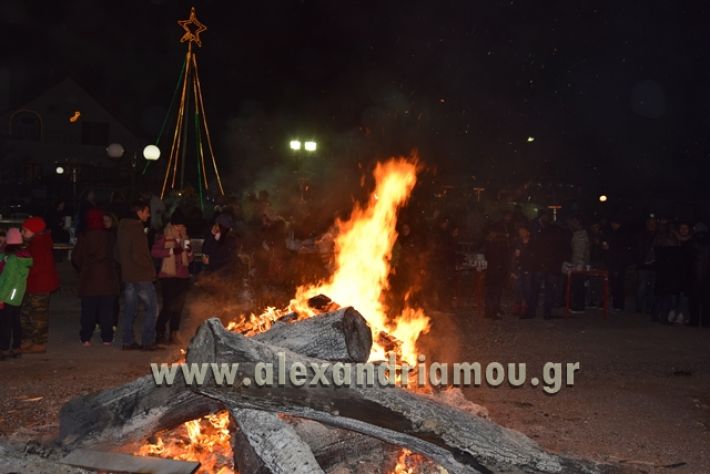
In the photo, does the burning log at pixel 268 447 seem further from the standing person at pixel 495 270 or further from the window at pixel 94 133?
the window at pixel 94 133

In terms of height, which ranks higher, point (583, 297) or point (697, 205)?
point (697, 205)

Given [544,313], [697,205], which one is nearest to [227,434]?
[544,313]

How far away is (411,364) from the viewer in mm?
6531

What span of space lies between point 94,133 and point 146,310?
31399 millimetres

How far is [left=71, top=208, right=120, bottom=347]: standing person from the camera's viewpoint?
9016 millimetres

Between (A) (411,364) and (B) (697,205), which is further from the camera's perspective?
(B) (697,205)

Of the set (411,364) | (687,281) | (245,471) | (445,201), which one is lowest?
(245,471)

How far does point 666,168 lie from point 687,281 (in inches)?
1389

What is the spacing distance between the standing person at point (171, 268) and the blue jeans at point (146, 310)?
24 cm

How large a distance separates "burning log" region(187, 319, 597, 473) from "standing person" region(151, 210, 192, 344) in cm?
496

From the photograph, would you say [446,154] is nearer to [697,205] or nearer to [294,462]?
[697,205]

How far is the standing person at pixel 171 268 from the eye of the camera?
9258mm

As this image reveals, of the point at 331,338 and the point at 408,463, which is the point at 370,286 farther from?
the point at 408,463

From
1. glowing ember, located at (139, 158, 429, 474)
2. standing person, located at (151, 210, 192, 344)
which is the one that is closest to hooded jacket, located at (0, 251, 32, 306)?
standing person, located at (151, 210, 192, 344)
